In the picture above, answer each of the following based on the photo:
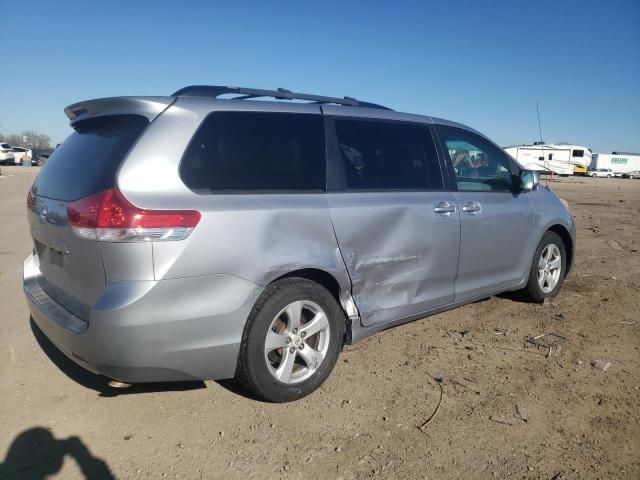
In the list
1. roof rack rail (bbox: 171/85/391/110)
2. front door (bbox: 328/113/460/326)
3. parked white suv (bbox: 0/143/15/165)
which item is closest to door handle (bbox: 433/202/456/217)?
front door (bbox: 328/113/460/326)

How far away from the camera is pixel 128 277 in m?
2.54

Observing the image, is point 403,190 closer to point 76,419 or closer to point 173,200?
point 173,200

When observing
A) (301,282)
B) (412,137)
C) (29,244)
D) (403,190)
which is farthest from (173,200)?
(29,244)

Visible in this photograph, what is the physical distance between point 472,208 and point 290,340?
1960 mm

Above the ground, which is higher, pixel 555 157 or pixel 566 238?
pixel 555 157

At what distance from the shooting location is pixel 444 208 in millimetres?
3932

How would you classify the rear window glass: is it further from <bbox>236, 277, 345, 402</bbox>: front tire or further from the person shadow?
the person shadow

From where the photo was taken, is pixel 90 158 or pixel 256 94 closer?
pixel 90 158

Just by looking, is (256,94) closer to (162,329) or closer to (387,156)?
(387,156)

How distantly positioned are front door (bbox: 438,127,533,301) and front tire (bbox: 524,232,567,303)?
0.21 m

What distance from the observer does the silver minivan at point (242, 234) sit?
2.59 m

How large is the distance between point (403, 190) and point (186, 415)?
6.95 ft

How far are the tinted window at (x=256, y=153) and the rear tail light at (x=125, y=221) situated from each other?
243 millimetres

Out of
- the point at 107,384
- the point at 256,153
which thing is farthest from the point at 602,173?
the point at 107,384
